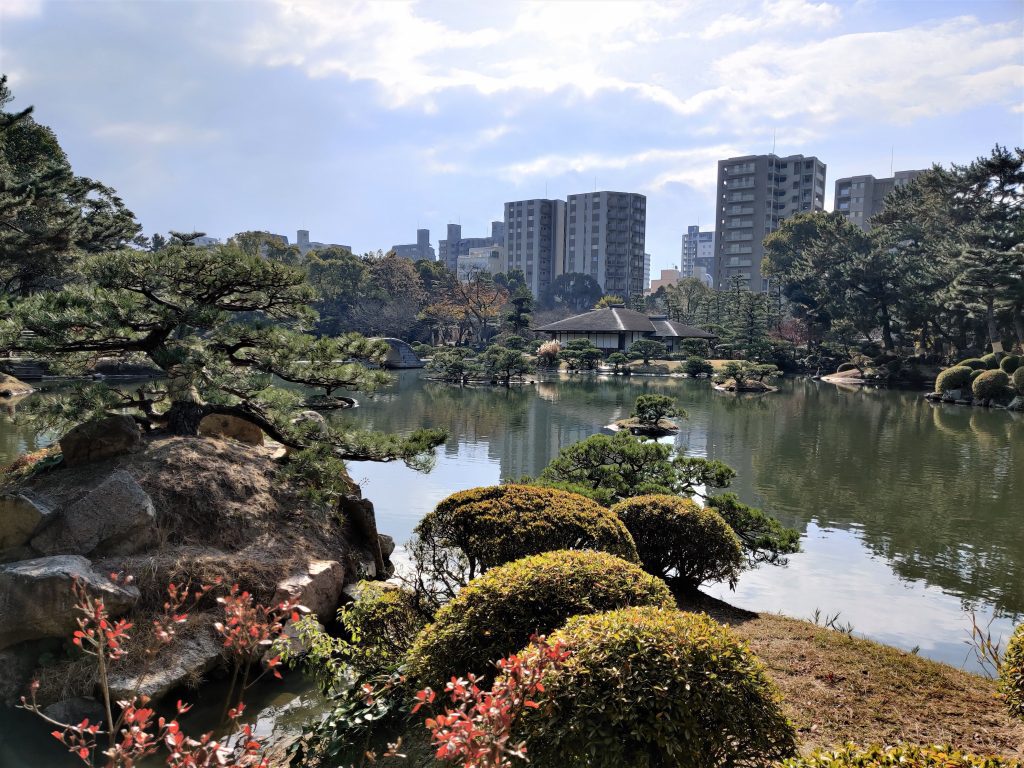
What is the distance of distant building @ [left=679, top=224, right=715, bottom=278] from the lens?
401ft

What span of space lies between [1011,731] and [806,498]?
25.2ft

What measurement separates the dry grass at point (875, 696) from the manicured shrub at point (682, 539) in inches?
26.5

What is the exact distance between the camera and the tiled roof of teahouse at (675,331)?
1567 inches

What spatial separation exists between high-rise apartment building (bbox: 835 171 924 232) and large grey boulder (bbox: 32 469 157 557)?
249ft

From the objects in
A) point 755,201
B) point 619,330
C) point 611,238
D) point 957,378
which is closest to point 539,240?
point 611,238

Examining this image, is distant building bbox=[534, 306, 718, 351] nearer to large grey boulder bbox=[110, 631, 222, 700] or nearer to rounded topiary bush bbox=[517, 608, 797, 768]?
large grey boulder bbox=[110, 631, 222, 700]

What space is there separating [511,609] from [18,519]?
3684mm

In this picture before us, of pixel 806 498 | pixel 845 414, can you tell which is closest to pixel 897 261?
pixel 845 414

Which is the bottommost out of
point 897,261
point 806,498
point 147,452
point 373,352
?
point 806,498

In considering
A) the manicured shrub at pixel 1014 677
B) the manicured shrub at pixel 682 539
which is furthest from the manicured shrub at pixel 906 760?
the manicured shrub at pixel 682 539

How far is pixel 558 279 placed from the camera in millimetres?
75562

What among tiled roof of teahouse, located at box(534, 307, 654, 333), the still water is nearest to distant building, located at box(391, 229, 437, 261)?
tiled roof of teahouse, located at box(534, 307, 654, 333)

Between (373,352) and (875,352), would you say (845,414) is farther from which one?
(373,352)

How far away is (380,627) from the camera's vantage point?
3.75 m
